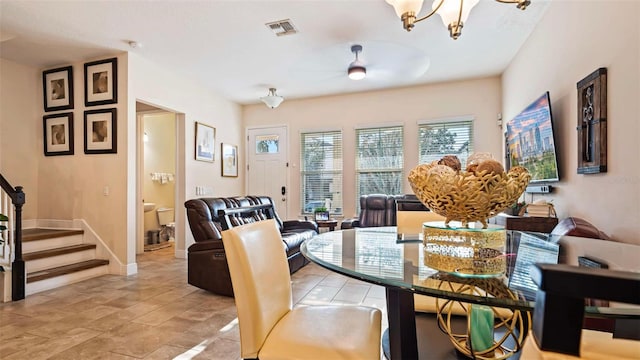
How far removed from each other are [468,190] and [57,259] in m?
4.48

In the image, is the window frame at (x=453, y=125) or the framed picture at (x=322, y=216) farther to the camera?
the framed picture at (x=322, y=216)

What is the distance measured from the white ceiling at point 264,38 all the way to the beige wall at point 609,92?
1.53ft

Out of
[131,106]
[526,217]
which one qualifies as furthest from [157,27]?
[526,217]

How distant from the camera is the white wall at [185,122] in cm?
389

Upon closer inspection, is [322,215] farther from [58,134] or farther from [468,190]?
[468,190]

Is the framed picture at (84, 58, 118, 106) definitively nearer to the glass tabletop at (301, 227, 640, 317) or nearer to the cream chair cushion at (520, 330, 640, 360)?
the glass tabletop at (301, 227, 640, 317)

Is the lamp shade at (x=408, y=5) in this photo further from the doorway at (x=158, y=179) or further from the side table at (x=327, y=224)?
the doorway at (x=158, y=179)

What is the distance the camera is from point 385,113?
17.6ft

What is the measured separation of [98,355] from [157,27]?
303cm

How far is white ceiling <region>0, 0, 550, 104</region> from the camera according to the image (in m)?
2.89

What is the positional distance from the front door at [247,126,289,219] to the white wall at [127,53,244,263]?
27 centimetres

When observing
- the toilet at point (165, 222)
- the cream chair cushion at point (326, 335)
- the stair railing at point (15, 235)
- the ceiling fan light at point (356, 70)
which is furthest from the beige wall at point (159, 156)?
the cream chair cushion at point (326, 335)

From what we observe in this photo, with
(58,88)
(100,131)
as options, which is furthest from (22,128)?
(100,131)

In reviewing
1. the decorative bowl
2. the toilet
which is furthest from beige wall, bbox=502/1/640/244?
the toilet
